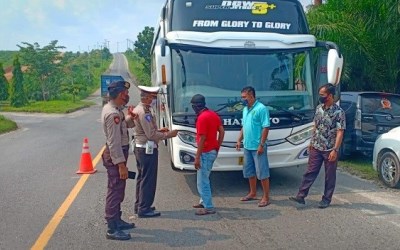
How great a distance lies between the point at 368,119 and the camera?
9.43 meters

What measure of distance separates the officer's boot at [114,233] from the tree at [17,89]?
41349 millimetres

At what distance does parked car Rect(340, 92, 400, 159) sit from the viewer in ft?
30.8

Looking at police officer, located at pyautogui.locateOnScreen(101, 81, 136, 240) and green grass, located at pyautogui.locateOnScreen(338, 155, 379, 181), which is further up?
police officer, located at pyautogui.locateOnScreen(101, 81, 136, 240)

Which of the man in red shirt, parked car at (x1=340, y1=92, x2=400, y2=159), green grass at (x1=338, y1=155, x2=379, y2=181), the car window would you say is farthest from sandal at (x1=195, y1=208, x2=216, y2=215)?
the car window

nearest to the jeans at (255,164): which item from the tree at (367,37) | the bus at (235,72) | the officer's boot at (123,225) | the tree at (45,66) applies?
the bus at (235,72)

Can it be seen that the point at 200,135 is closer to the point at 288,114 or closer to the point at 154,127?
the point at 154,127

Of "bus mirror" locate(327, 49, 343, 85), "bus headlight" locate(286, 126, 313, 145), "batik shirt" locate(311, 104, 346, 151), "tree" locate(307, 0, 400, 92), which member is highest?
"tree" locate(307, 0, 400, 92)

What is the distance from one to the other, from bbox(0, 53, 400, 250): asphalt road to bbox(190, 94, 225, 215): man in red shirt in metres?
0.27

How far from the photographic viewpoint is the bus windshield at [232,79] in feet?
22.8

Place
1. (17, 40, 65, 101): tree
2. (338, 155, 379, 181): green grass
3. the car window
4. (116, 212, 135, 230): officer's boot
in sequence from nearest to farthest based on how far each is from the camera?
(116, 212, 135, 230): officer's boot
(338, 155, 379, 181): green grass
the car window
(17, 40, 65, 101): tree

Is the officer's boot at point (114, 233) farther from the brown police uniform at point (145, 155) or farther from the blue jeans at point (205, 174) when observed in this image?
the blue jeans at point (205, 174)

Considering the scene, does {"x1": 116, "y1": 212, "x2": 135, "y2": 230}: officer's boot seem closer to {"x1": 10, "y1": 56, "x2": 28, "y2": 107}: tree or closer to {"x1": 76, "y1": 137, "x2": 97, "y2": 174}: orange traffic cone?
{"x1": 76, "y1": 137, "x2": 97, "y2": 174}: orange traffic cone

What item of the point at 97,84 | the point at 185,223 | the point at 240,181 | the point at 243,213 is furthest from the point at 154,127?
the point at 97,84

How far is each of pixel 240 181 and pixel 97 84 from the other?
74545 mm
